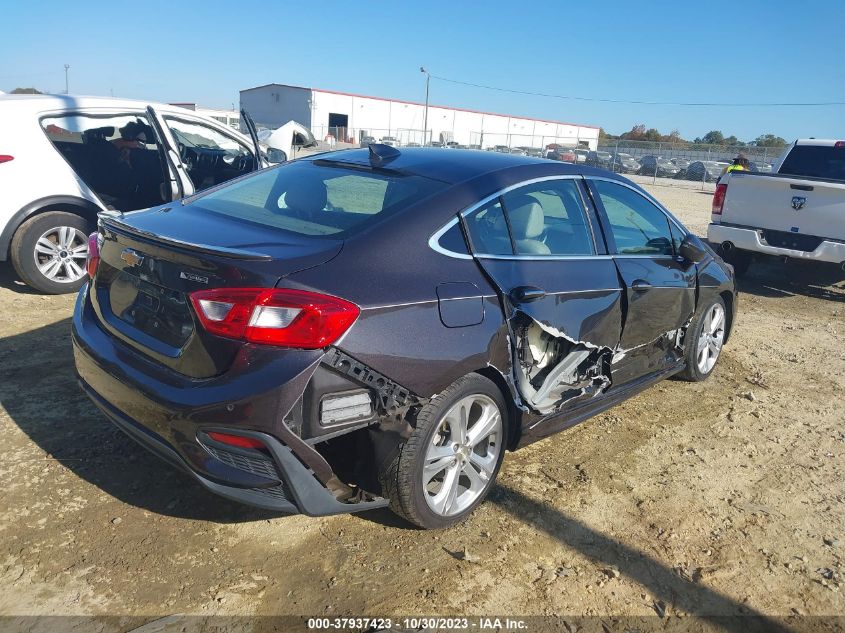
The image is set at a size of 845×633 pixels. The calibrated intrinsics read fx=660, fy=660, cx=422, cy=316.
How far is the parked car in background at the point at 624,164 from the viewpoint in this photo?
118 feet

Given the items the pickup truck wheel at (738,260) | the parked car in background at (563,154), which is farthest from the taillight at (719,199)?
the parked car in background at (563,154)

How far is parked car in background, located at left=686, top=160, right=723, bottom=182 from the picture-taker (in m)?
33.7

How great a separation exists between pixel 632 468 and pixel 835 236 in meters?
5.34

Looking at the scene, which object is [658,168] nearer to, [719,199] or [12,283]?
[719,199]

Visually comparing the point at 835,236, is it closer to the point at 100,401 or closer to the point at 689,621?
the point at 689,621

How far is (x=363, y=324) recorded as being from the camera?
246cm

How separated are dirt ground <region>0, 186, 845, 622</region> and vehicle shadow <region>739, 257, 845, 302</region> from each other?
15.5ft

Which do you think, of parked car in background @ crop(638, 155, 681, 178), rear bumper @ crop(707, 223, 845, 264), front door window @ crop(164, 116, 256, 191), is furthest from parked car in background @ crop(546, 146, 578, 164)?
front door window @ crop(164, 116, 256, 191)

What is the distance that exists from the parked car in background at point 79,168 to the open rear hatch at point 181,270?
3.35 metres

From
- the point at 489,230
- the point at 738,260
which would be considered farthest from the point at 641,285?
the point at 738,260

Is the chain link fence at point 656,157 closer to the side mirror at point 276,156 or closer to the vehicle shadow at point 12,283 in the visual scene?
the side mirror at point 276,156

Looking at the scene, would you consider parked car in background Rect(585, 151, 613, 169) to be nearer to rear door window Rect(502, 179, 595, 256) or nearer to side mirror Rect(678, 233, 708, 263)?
side mirror Rect(678, 233, 708, 263)

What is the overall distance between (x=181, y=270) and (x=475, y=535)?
172 centimetres

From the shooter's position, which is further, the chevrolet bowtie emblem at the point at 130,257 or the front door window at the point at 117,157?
the front door window at the point at 117,157
